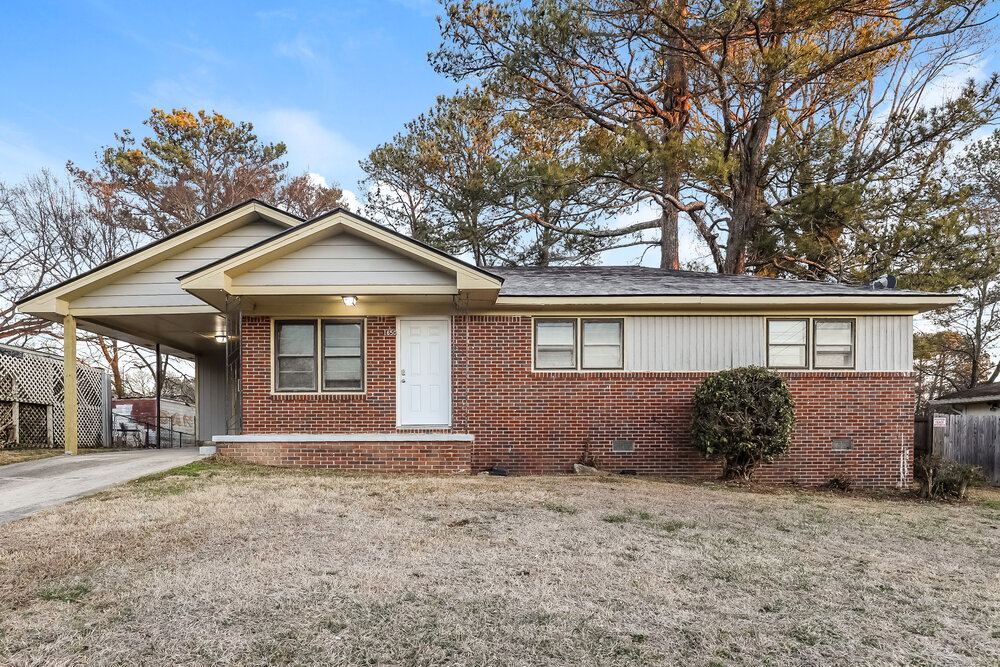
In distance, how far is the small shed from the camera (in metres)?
12.4

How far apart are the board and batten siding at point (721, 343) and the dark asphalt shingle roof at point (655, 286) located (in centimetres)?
49

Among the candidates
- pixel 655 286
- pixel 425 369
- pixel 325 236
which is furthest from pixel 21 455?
pixel 655 286

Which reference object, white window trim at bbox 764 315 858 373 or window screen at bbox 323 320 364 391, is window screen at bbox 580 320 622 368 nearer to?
white window trim at bbox 764 315 858 373

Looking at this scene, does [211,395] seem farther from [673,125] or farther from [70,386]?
[673,125]

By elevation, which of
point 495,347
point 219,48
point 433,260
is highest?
point 219,48

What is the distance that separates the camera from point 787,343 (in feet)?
33.5

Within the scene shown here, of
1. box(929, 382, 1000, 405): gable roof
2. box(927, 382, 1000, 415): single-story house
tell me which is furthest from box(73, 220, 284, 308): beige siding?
box(927, 382, 1000, 415): single-story house

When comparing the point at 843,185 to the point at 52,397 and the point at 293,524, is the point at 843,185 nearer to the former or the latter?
the point at 293,524

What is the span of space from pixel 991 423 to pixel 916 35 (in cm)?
846

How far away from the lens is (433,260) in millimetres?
8891

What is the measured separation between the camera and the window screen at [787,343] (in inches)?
401

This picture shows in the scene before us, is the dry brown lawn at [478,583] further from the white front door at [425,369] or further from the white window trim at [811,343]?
the white window trim at [811,343]

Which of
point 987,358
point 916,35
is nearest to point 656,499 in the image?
point 916,35

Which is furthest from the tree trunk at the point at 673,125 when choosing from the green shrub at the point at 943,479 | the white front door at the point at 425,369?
the green shrub at the point at 943,479
